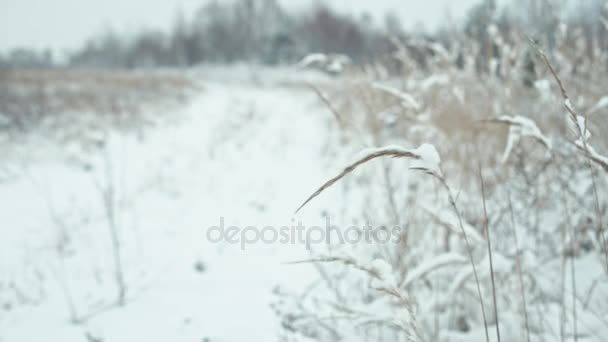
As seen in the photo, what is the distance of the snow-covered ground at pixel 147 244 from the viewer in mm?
1378

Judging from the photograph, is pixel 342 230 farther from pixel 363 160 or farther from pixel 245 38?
pixel 245 38

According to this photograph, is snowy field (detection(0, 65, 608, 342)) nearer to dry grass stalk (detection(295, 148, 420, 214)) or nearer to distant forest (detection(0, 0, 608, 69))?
dry grass stalk (detection(295, 148, 420, 214))

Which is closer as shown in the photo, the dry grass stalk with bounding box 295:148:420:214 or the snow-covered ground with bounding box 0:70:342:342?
the dry grass stalk with bounding box 295:148:420:214

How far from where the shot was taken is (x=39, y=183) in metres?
3.23

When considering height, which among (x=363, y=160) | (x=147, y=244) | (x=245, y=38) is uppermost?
(x=245, y=38)

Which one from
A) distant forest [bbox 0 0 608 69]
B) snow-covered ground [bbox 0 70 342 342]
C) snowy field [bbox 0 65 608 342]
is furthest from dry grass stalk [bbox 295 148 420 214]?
distant forest [bbox 0 0 608 69]

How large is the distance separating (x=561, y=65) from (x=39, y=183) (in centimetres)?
409

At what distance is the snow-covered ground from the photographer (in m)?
1.38

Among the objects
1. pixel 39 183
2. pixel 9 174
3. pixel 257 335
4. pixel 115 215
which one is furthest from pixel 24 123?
pixel 257 335

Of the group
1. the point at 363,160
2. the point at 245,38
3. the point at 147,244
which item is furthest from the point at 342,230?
the point at 245,38

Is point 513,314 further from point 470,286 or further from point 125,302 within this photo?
point 125,302

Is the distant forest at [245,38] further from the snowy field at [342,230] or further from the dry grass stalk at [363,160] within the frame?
the dry grass stalk at [363,160]

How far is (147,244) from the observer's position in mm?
2143

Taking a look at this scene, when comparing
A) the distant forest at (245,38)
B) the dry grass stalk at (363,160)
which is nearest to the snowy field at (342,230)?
the dry grass stalk at (363,160)
